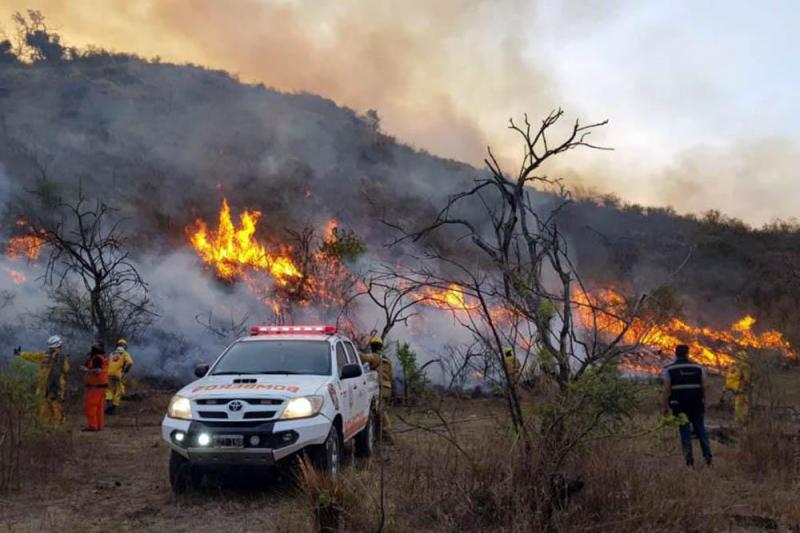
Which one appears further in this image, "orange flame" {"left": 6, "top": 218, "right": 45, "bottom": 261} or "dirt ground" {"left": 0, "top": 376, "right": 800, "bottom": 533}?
"orange flame" {"left": 6, "top": 218, "right": 45, "bottom": 261}

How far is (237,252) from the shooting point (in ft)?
90.0

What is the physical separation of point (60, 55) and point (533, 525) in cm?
5390

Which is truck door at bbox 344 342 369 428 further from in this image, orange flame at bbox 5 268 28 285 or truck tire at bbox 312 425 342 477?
orange flame at bbox 5 268 28 285

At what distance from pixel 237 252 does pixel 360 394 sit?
1889 centimetres

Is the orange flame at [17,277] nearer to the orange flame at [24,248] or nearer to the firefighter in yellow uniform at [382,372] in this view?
the orange flame at [24,248]

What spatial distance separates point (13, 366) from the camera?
30.5 ft

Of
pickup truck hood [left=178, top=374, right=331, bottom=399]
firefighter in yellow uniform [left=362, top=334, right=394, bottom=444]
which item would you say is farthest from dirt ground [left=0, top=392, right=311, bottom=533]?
firefighter in yellow uniform [left=362, top=334, right=394, bottom=444]

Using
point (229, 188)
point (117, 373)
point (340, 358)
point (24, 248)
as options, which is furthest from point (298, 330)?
point (229, 188)

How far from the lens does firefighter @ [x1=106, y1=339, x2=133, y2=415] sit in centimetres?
1540

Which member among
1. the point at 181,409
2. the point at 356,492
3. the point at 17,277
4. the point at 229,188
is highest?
the point at 229,188

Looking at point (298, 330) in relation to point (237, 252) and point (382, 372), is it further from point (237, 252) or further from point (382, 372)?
point (237, 252)

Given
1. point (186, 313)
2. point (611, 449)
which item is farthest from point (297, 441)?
point (186, 313)

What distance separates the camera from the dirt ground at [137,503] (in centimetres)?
648

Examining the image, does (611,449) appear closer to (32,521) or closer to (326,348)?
(326,348)
